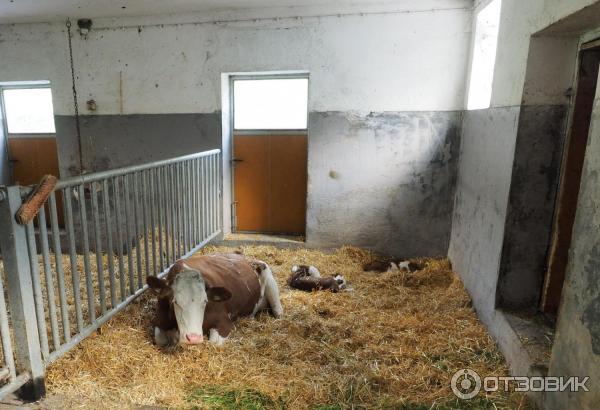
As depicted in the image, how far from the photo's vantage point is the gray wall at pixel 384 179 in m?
4.58

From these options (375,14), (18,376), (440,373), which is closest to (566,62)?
(440,373)

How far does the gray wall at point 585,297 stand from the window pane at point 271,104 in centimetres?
377

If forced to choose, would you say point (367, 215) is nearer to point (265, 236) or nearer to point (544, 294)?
point (265, 236)

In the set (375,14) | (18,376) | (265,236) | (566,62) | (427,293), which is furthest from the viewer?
(265,236)

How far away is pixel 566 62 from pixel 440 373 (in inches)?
82.4

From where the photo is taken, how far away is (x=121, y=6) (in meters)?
4.48

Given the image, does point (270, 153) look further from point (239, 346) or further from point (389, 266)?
point (239, 346)

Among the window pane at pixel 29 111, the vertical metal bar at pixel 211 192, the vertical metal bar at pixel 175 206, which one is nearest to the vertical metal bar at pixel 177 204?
the vertical metal bar at pixel 175 206

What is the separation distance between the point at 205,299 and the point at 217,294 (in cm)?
10

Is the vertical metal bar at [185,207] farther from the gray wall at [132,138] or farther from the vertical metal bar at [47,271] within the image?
the vertical metal bar at [47,271]

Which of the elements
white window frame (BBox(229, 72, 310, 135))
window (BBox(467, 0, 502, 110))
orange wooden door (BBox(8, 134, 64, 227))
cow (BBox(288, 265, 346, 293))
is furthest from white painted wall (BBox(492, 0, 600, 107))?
orange wooden door (BBox(8, 134, 64, 227))

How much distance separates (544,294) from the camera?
2.66m

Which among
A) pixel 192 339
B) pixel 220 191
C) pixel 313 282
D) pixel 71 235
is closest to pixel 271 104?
pixel 220 191

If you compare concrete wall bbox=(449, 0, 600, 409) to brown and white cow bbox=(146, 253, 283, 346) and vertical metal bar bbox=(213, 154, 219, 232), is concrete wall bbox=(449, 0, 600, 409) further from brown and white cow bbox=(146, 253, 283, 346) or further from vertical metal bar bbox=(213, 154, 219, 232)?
vertical metal bar bbox=(213, 154, 219, 232)
